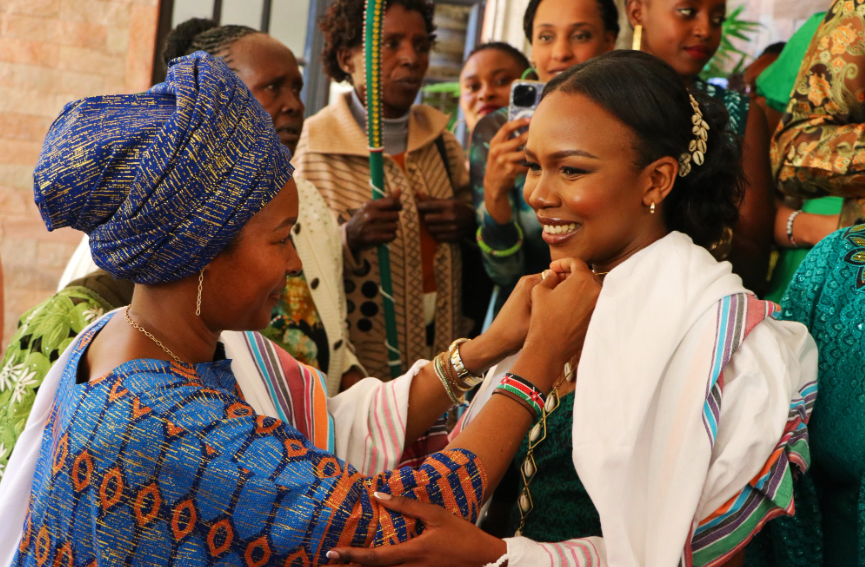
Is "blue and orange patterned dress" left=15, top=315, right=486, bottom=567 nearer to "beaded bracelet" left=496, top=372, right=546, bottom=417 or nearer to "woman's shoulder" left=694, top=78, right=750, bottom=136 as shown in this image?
"beaded bracelet" left=496, top=372, right=546, bottom=417

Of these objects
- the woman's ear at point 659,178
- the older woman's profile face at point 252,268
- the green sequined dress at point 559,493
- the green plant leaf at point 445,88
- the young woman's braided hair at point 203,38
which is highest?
the young woman's braided hair at point 203,38

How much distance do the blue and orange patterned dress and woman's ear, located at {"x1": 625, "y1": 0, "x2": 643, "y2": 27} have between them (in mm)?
2240

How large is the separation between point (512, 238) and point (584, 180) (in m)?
1.07

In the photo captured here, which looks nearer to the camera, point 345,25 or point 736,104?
point 736,104

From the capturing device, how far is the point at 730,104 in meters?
2.81

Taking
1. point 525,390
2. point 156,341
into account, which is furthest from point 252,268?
point 525,390

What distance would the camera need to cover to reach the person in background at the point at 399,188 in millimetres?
3219

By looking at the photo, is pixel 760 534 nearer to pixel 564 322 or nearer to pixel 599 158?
pixel 564 322

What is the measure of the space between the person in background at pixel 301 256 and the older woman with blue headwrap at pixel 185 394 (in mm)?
1005

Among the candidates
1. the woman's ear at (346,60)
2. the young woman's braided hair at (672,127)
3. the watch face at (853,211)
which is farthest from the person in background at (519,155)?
the watch face at (853,211)

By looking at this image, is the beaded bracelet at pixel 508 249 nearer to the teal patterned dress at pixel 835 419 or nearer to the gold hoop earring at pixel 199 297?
the teal patterned dress at pixel 835 419

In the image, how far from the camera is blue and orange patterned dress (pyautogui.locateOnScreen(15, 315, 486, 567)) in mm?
1428

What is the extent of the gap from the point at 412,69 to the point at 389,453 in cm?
195

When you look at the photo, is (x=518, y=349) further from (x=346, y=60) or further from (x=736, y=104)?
(x=346, y=60)
